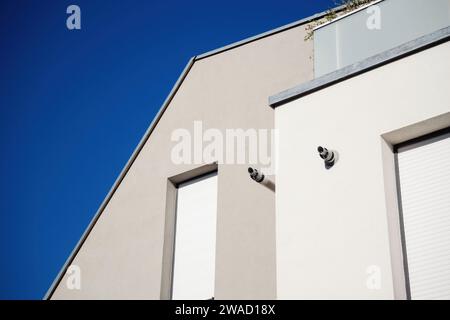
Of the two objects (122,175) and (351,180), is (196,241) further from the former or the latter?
(351,180)

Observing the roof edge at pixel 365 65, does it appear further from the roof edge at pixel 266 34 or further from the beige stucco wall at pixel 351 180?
the roof edge at pixel 266 34

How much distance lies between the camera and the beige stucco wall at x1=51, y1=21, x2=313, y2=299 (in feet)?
31.0

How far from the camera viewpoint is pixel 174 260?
10.6 m

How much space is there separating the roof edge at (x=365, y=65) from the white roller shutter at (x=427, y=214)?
97cm

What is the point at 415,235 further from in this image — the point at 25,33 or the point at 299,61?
the point at 25,33

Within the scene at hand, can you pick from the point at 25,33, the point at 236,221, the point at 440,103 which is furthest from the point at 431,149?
the point at 25,33

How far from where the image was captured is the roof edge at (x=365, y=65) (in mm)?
7039

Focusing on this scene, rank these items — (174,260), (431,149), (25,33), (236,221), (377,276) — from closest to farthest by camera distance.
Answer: (377,276)
(431,149)
(236,221)
(174,260)
(25,33)

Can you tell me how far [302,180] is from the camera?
7.47 metres

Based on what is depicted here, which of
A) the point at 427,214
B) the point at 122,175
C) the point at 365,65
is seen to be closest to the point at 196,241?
the point at 122,175

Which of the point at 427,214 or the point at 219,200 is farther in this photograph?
the point at 219,200

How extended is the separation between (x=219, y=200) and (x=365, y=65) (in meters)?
3.49

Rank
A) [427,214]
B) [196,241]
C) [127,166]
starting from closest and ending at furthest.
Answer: [427,214], [196,241], [127,166]

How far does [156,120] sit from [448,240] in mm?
6644
